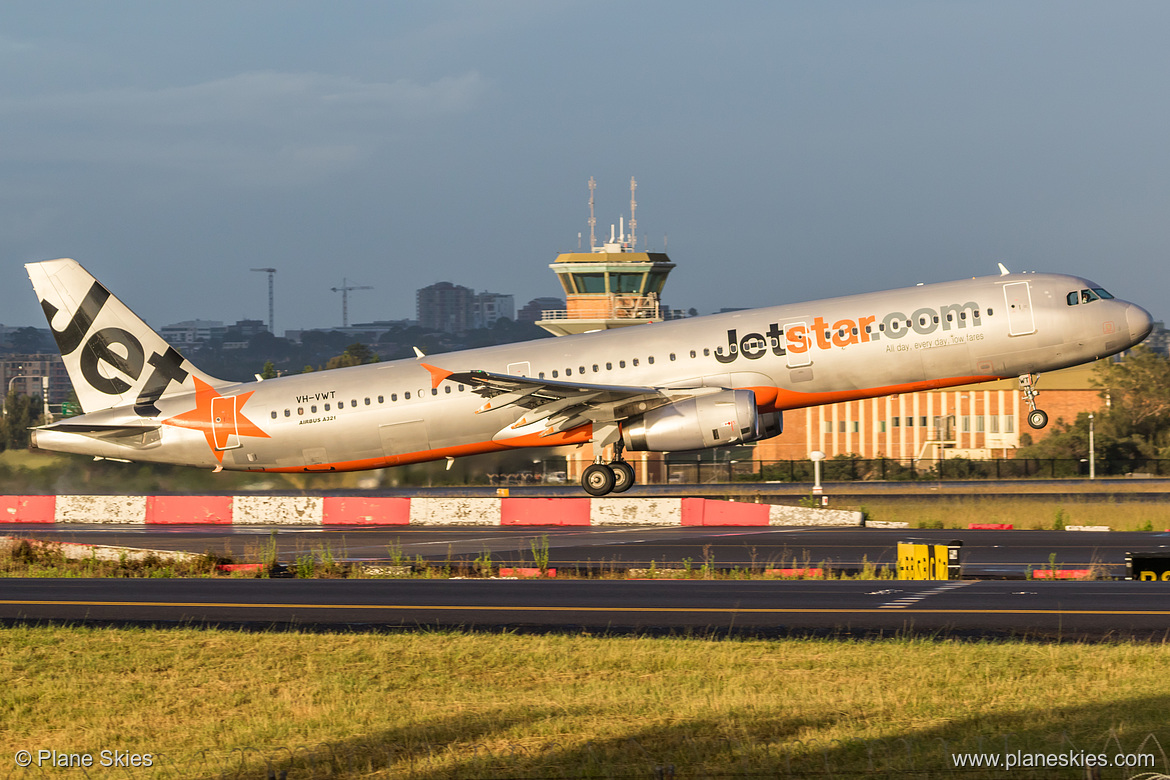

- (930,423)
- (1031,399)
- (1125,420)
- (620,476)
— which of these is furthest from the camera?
(930,423)

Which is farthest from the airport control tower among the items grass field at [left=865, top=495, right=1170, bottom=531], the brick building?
grass field at [left=865, top=495, right=1170, bottom=531]

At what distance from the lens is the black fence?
2574 inches

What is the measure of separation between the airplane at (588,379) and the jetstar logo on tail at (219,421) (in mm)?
40

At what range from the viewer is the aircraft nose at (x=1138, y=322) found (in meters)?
30.7

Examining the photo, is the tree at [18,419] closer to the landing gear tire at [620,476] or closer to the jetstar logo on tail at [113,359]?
the jetstar logo on tail at [113,359]

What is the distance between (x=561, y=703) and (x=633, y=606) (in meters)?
6.87

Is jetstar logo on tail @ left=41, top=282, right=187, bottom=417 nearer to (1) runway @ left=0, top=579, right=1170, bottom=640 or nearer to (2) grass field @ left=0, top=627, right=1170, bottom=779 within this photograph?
(1) runway @ left=0, top=579, right=1170, bottom=640

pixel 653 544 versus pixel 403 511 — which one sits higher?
pixel 403 511

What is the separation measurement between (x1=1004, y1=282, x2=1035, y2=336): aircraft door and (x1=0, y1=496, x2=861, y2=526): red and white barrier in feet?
24.3

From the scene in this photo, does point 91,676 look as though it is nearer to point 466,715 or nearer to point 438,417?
point 466,715

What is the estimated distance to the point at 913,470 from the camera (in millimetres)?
66812

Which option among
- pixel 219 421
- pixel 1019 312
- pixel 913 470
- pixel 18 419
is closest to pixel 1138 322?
pixel 1019 312

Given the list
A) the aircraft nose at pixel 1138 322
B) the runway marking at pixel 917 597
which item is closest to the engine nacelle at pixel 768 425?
the aircraft nose at pixel 1138 322

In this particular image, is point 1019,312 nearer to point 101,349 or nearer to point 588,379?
point 588,379
